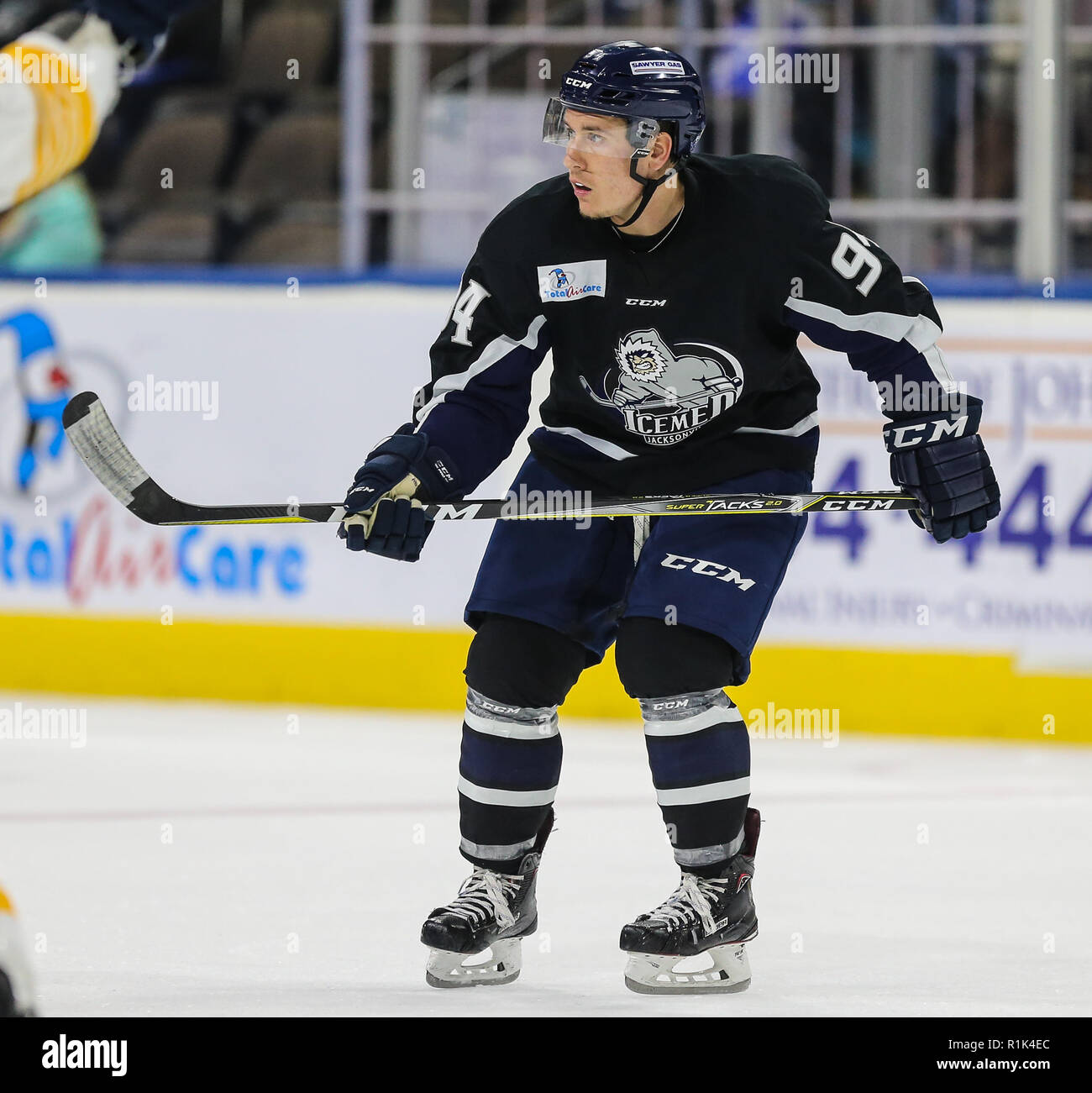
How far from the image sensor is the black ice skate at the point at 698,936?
3039mm

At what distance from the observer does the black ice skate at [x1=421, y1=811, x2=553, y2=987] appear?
10.1 ft

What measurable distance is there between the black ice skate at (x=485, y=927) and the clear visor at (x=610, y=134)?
0.97 metres

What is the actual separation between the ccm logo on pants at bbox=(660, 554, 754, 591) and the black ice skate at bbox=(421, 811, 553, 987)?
43 centimetres

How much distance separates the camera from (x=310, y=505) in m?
3.07

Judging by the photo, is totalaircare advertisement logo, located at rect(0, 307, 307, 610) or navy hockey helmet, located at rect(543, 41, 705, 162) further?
totalaircare advertisement logo, located at rect(0, 307, 307, 610)

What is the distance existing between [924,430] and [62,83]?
4.18ft

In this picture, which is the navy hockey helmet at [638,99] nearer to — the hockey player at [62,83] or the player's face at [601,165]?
the player's face at [601,165]

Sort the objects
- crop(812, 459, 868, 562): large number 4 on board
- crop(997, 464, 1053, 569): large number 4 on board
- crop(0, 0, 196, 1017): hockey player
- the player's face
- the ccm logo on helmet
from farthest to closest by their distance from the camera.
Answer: crop(812, 459, 868, 562): large number 4 on board
crop(997, 464, 1053, 569): large number 4 on board
the ccm logo on helmet
the player's face
crop(0, 0, 196, 1017): hockey player

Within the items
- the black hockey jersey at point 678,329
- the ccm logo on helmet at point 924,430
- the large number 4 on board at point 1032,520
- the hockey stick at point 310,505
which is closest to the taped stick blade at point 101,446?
the hockey stick at point 310,505

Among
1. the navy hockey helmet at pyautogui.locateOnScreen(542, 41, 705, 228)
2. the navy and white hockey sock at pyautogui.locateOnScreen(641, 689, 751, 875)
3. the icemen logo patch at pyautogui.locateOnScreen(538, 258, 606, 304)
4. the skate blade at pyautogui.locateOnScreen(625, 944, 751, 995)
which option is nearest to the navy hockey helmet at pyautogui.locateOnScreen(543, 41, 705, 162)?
the navy hockey helmet at pyautogui.locateOnScreen(542, 41, 705, 228)

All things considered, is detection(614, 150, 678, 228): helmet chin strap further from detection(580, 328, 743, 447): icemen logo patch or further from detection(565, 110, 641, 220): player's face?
detection(580, 328, 743, 447): icemen logo patch

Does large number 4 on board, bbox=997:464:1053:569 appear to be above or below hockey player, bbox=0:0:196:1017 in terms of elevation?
below

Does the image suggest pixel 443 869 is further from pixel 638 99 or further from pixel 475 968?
pixel 638 99
